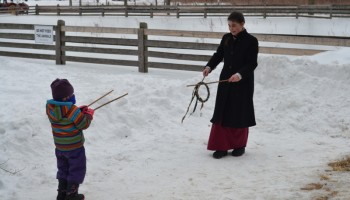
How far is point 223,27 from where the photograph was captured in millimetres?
22469

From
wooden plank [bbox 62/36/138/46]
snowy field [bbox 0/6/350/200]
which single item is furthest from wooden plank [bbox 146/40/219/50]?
snowy field [bbox 0/6/350/200]

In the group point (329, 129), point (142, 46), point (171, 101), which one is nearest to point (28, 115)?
point (171, 101)

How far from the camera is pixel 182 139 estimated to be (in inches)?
262

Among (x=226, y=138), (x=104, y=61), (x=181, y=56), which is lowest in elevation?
(x=226, y=138)

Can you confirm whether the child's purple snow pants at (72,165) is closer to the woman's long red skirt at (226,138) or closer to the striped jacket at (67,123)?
the striped jacket at (67,123)

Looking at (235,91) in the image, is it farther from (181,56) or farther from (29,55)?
(29,55)

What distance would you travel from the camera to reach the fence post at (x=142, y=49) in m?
11.4

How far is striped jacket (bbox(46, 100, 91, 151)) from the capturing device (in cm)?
421

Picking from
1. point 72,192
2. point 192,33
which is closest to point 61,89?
point 72,192

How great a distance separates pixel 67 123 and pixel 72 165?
41 cm

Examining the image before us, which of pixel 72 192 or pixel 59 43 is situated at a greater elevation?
pixel 59 43

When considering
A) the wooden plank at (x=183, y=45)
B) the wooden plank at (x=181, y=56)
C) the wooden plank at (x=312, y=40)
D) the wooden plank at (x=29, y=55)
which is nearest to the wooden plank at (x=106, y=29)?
the wooden plank at (x=183, y=45)

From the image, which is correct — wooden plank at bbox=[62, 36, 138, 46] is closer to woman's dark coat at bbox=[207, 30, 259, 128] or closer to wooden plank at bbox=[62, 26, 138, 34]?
wooden plank at bbox=[62, 26, 138, 34]

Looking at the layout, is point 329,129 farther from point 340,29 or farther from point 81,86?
point 340,29
